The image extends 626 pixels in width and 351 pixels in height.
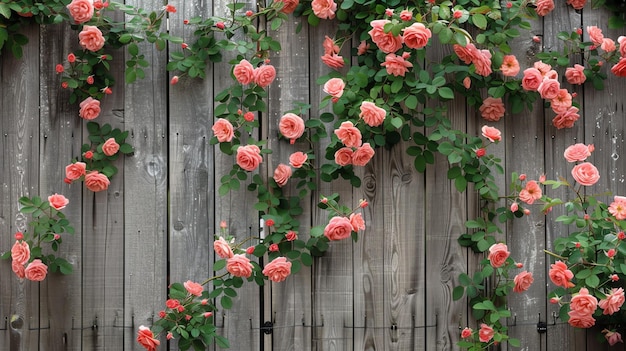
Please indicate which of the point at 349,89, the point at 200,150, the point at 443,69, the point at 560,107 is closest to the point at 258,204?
the point at 200,150

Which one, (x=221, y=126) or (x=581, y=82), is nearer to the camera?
(x=221, y=126)

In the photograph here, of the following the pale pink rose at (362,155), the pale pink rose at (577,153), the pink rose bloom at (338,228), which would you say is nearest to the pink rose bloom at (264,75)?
the pale pink rose at (362,155)

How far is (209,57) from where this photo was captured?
2752 millimetres

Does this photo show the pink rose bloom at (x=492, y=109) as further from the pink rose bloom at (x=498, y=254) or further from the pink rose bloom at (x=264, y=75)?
the pink rose bloom at (x=264, y=75)

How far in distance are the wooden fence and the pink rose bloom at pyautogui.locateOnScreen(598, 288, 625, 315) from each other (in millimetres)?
286

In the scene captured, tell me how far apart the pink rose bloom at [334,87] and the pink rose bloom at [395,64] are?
0.18 metres

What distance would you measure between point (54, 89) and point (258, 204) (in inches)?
33.8

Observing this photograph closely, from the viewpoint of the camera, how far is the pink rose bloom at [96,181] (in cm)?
265

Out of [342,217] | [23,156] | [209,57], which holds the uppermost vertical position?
[209,57]

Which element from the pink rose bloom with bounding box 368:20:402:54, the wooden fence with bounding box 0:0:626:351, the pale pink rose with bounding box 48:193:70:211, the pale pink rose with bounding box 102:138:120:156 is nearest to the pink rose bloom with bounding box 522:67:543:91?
the wooden fence with bounding box 0:0:626:351

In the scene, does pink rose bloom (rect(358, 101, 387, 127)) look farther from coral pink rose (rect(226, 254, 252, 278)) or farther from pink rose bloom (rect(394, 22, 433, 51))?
coral pink rose (rect(226, 254, 252, 278))

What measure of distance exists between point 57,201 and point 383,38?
4.10 feet

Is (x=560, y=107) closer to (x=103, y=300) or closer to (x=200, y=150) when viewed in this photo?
(x=200, y=150)

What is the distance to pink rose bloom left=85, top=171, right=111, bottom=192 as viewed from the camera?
2.65m
